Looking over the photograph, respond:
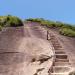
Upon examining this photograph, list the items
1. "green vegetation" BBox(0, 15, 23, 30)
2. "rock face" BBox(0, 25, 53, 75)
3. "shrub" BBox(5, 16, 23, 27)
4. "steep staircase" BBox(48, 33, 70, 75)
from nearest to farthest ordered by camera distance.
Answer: "rock face" BBox(0, 25, 53, 75) < "steep staircase" BBox(48, 33, 70, 75) < "green vegetation" BBox(0, 15, 23, 30) < "shrub" BBox(5, 16, 23, 27)

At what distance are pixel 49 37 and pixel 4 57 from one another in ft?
26.8

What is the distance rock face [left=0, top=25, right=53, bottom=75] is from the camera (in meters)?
20.8

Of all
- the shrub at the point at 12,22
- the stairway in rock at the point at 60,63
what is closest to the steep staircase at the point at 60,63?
the stairway in rock at the point at 60,63

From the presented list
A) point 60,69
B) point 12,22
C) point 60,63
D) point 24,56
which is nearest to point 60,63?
point 60,63

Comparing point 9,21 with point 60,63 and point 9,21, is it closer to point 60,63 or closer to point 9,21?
point 9,21

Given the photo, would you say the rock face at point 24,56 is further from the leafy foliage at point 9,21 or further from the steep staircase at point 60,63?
the leafy foliage at point 9,21

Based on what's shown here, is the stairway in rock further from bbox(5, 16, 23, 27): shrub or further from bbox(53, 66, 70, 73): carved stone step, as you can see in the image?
bbox(5, 16, 23, 27): shrub

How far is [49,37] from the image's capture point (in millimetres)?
30219

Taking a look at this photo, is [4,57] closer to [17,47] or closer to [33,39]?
[17,47]

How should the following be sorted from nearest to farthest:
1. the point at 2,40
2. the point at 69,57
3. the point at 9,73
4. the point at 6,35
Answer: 1. the point at 9,73
2. the point at 69,57
3. the point at 2,40
4. the point at 6,35

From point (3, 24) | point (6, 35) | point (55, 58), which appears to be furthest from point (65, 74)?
point (3, 24)

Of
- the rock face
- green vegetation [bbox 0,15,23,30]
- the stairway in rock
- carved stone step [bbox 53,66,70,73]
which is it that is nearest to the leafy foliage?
green vegetation [bbox 0,15,23,30]

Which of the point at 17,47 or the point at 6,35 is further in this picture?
the point at 6,35

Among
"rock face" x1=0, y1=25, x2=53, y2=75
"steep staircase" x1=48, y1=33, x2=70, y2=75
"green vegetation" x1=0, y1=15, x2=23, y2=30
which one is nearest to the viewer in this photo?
"rock face" x1=0, y1=25, x2=53, y2=75
